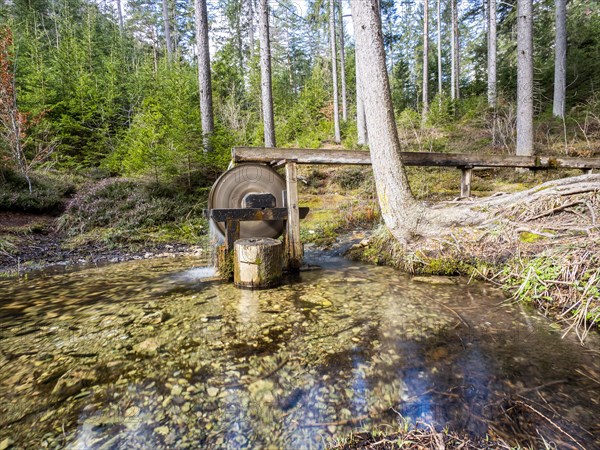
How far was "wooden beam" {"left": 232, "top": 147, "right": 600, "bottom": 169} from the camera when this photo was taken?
5.00 metres

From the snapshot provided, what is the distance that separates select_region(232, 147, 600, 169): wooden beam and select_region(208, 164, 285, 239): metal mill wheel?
47 cm

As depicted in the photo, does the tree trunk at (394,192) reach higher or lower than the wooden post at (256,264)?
higher

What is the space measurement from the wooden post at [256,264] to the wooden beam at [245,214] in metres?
0.55

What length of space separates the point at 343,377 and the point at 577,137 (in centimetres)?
1572

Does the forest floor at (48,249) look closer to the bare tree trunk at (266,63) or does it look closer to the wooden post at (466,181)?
the bare tree trunk at (266,63)

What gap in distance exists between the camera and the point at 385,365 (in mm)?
2350

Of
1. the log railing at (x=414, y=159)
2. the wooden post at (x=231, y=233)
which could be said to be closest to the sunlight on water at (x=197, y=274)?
the wooden post at (x=231, y=233)

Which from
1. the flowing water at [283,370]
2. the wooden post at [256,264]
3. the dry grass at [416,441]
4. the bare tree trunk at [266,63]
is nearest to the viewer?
the dry grass at [416,441]

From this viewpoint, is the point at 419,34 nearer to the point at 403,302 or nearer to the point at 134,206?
the point at 134,206

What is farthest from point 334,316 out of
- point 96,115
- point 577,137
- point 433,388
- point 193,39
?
point 193,39

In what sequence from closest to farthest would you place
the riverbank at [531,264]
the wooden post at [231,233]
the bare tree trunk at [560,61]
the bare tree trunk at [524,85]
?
1. the riverbank at [531,264]
2. the wooden post at [231,233]
3. the bare tree trunk at [524,85]
4. the bare tree trunk at [560,61]

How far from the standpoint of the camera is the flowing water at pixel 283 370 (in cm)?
173

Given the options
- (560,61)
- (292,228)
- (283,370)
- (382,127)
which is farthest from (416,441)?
(560,61)

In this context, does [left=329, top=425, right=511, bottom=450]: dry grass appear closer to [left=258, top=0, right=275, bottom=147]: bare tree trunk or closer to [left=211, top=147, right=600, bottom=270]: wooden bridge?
[left=211, top=147, right=600, bottom=270]: wooden bridge
